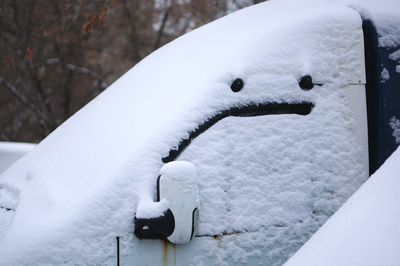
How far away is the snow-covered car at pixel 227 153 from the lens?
205 cm

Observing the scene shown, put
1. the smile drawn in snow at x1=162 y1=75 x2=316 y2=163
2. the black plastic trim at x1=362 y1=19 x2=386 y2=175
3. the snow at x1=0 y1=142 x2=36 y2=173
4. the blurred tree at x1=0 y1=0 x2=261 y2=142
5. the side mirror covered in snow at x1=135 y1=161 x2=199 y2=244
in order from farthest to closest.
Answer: the blurred tree at x1=0 y1=0 x2=261 y2=142
the snow at x1=0 y1=142 x2=36 y2=173
the black plastic trim at x1=362 y1=19 x2=386 y2=175
the smile drawn in snow at x1=162 y1=75 x2=316 y2=163
the side mirror covered in snow at x1=135 y1=161 x2=199 y2=244

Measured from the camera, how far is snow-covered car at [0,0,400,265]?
205 cm

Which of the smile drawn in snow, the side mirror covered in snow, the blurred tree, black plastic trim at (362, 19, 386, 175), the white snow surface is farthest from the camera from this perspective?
the blurred tree

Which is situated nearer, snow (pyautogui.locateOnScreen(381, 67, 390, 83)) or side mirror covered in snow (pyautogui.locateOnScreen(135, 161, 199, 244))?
side mirror covered in snow (pyautogui.locateOnScreen(135, 161, 199, 244))

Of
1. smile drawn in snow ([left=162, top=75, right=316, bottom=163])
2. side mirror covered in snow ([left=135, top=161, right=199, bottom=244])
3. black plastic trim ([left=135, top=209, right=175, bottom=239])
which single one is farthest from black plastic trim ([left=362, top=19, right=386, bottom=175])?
black plastic trim ([left=135, top=209, right=175, bottom=239])

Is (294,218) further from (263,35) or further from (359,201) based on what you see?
(263,35)

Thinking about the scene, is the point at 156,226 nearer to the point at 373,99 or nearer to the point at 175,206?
the point at 175,206

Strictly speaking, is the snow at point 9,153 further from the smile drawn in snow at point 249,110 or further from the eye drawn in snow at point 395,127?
the eye drawn in snow at point 395,127

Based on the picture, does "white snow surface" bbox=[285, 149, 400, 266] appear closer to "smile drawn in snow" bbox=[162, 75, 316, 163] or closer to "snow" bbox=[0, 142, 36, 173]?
"smile drawn in snow" bbox=[162, 75, 316, 163]

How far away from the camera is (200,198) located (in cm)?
219

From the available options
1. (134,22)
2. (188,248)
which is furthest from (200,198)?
(134,22)

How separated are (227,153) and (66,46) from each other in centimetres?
810

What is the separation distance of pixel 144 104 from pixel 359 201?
1.20 meters

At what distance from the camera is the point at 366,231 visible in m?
1.56
